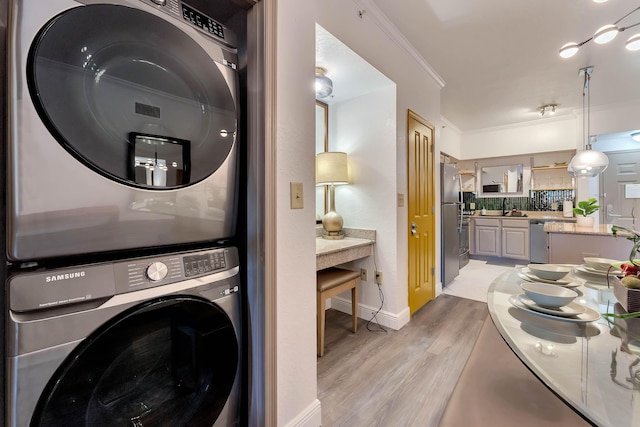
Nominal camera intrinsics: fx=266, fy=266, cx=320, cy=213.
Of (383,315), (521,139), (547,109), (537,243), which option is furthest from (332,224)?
(521,139)

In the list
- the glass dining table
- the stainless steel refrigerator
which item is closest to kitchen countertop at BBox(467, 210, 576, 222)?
the stainless steel refrigerator

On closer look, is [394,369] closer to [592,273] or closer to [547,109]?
[592,273]

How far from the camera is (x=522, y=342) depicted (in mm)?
766

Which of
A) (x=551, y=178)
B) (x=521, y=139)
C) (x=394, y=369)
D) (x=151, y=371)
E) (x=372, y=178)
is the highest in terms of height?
(x=521, y=139)

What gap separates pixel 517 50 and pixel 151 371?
378cm

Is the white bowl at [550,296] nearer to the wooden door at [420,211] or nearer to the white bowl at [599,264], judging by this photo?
the white bowl at [599,264]

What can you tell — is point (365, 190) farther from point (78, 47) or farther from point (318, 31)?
point (78, 47)

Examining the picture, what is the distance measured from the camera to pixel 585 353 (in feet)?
2.34

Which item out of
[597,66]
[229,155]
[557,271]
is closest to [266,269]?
[229,155]

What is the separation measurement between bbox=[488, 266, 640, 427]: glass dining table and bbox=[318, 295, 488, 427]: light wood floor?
0.92 m

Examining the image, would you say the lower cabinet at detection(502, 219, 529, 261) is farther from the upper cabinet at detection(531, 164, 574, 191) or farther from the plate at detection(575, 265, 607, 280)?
the plate at detection(575, 265, 607, 280)

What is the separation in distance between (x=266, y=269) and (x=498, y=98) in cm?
442

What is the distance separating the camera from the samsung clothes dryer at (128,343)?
2.04ft

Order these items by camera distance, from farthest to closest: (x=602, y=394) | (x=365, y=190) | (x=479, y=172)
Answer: (x=479, y=172) → (x=365, y=190) → (x=602, y=394)
